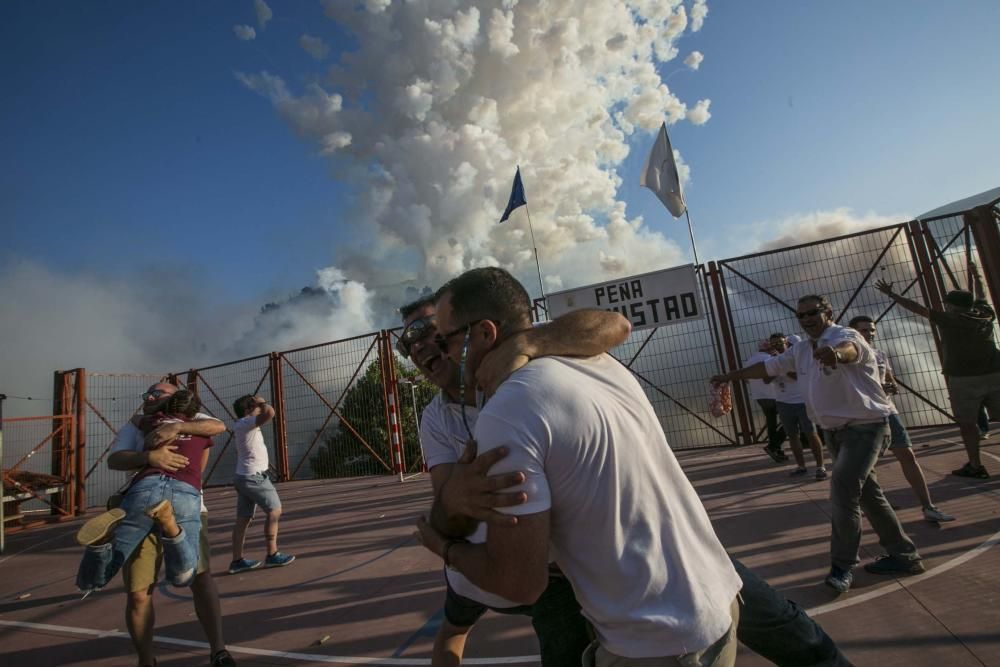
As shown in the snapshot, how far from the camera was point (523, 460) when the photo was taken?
3.20 ft

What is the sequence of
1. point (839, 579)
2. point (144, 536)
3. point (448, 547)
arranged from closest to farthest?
point (448, 547)
point (144, 536)
point (839, 579)

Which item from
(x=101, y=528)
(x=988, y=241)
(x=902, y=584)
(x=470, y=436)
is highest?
(x=988, y=241)

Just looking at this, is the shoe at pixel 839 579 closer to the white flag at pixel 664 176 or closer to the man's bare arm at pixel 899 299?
the man's bare arm at pixel 899 299

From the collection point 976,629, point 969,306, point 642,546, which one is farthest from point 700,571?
point 969,306

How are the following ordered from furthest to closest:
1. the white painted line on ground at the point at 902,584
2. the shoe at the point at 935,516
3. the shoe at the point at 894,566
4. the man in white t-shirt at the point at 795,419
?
1. the man in white t-shirt at the point at 795,419
2. the shoe at the point at 935,516
3. the shoe at the point at 894,566
4. the white painted line on ground at the point at 902,584

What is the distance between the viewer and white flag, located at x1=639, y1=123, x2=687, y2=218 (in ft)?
35.1

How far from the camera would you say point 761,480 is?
246 inches

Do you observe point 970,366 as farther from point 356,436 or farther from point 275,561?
point 356,436

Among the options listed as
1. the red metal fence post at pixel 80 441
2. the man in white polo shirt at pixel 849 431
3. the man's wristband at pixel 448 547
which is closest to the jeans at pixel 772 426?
the man in white polo shirt at pixel 849 431

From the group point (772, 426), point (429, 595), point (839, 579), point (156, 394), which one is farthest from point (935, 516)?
point (156, 394)

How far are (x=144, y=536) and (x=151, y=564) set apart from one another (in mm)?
192

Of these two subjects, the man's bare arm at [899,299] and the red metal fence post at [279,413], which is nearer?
the man's bare arm at [899,299]

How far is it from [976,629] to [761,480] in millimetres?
3834

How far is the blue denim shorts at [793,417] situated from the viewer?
6.25m
